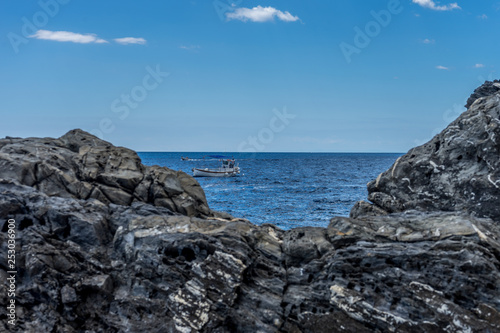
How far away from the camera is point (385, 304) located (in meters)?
13.0

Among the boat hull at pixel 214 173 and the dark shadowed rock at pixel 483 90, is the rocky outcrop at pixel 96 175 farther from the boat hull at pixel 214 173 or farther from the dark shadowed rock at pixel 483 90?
the boat hull at pixel 214 173

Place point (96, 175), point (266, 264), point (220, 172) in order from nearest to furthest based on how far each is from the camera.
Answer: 1. point (266, 264)
2. point (96, 175)
3. point (220, 172)

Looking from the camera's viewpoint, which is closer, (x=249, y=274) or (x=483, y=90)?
(x=249, y=274)

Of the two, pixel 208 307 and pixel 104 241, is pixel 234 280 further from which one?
pixel 104 241

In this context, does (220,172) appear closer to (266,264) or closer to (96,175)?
(96,175)

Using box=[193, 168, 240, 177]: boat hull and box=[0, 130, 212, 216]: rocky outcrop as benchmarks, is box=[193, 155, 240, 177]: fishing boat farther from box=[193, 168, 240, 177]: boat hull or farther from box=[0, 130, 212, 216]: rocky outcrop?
box=[0, 130, 212, 216]: rocky outcrop

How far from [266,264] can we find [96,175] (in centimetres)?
1087

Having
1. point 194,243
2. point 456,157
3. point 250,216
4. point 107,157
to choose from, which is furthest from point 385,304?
point 250,216

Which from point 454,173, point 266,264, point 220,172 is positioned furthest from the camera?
point 220,172

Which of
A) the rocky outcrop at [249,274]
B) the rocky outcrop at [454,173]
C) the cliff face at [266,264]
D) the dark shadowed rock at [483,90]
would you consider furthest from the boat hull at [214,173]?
the rocky outcrop at [249,274]

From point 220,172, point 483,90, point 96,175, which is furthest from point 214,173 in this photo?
point 96,175

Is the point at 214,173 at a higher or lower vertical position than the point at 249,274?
lower

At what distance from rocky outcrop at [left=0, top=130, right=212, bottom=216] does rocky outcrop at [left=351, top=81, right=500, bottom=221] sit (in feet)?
31.4

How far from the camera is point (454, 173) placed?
18391 millimetres
